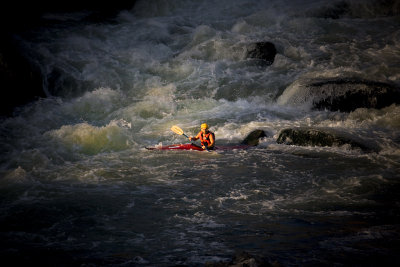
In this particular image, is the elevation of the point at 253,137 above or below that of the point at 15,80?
below

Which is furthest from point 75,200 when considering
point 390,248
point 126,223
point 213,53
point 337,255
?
point 213,53

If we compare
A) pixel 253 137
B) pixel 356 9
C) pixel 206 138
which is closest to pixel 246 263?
pixel 206 138

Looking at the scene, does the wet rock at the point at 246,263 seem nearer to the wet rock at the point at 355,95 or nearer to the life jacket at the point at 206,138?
the life jacket at the point at 206,138

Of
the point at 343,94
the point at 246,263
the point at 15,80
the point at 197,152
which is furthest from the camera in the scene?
the point at 15,80

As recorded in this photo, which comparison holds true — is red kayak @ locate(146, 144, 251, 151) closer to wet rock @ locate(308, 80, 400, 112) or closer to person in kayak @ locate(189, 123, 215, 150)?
person in kayak @ locate(189, 123, 215, 150)

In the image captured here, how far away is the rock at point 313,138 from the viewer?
741 cm

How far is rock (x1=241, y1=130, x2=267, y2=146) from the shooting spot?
8.14 m

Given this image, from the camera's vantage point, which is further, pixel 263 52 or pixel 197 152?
pixel 263 52

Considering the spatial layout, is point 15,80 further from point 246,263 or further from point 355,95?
point 246,263

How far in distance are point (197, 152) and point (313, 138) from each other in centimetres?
217

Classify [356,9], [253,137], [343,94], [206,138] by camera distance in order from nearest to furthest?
1. [206,138]
2. [253,137]
3. [343,94]
4. [356,9]

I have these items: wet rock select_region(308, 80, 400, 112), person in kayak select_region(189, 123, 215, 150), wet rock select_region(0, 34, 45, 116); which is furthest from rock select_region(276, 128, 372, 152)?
wet rock select_region(0, 34, 45, 116)

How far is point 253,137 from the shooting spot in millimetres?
8250

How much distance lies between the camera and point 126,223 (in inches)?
181
